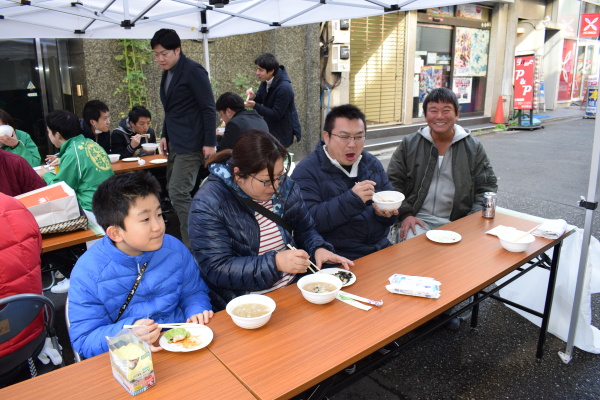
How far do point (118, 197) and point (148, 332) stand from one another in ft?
1.98

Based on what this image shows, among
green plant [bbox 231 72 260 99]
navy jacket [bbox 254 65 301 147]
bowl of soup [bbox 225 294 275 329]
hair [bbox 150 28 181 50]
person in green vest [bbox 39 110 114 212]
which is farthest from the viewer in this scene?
green plant [bbox 231 72 260 99]

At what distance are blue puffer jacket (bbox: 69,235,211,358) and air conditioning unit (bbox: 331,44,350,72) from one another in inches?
340

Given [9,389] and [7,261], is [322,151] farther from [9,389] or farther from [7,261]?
[9,389]

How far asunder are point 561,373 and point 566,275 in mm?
676

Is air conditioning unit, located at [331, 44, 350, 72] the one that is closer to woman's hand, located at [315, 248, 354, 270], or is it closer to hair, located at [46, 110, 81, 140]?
hair, located at [46, 110, 81, 140]

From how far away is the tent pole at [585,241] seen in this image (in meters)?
2.64

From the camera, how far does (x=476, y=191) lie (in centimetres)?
346

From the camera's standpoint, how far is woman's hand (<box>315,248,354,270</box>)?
2.28m

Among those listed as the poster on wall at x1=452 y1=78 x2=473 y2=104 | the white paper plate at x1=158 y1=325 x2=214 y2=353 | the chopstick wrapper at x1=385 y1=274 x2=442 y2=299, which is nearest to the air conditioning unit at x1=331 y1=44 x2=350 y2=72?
the poster on wall at x1=452 y1=78 x2=473 y2=104

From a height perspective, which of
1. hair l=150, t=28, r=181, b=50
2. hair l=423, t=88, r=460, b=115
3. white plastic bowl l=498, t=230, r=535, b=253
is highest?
hair l=150, t=28, r=181, b=50

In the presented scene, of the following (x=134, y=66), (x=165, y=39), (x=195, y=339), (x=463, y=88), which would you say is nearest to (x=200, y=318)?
(x=195, y=339)

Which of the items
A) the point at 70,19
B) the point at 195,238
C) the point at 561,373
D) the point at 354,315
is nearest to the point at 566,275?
the point at 561,373

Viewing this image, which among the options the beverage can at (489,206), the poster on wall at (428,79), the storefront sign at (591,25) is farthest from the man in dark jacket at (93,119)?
the storefront sign at (591,25)

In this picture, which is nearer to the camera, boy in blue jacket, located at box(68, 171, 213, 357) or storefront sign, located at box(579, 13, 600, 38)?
boy in blue jacket, located at box(68, 171, 213, 357)
